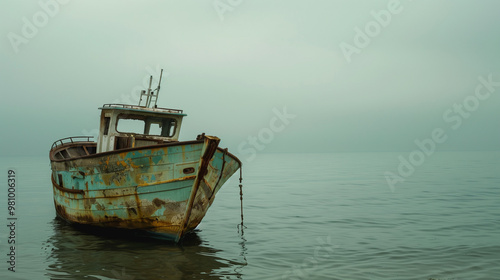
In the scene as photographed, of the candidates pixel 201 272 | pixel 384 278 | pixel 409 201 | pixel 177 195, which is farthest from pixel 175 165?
pixel 409 201

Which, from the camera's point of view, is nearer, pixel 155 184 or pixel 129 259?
pixel 129 259

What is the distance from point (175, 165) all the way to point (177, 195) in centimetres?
76

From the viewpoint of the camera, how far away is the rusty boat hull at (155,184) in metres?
10.1

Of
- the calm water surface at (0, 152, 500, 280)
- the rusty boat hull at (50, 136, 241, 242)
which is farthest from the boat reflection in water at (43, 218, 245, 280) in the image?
the rusty boat hull at (50, 136, 241, 242)

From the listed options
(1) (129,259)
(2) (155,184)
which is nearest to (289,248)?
(2) (155,184)

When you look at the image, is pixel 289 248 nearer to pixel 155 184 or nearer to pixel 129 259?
pixel 155 184

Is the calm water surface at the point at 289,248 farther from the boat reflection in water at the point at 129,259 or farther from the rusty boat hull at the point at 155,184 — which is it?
the rusty boat hull at the point at 155,184

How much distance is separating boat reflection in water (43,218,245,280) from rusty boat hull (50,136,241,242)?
1.48 feet

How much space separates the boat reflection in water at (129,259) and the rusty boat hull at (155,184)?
45 centimetres

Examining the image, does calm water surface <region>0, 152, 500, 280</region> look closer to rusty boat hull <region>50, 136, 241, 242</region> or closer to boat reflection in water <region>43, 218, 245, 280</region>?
boat reflection in water <region>43, 218, 245, 280</region>

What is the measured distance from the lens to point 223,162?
11.3 m

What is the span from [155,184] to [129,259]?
1824 millimetres

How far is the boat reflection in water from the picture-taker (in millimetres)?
8383

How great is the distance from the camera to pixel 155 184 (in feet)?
33.6
